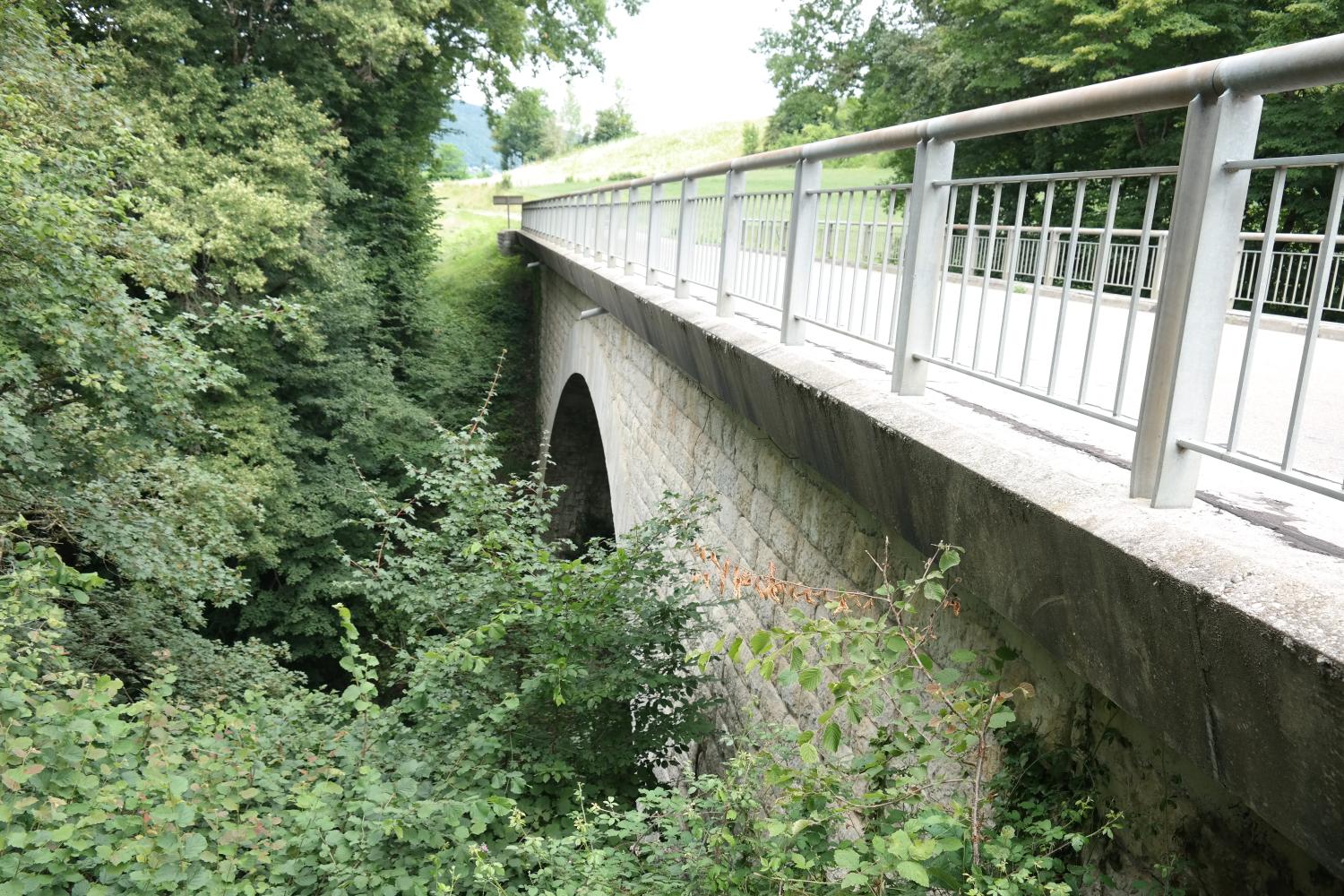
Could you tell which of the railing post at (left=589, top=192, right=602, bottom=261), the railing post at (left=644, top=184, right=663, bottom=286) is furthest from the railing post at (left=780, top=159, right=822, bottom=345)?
the railing post at (left=589, top=192, right=602, bottom=261)

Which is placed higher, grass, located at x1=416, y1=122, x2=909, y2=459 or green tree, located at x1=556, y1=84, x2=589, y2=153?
green tree, located at x1=556, y1=84, x2=589, y2=153

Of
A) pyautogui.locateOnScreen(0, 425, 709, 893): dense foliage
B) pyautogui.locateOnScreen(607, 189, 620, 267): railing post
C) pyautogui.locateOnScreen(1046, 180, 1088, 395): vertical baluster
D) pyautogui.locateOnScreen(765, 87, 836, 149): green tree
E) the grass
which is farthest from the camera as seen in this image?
pyautogui.locateOnScreen(765, 87, 836, 149): green tree

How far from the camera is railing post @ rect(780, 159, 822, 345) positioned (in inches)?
164

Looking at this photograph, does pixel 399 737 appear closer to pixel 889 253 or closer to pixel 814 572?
pixel 814 572

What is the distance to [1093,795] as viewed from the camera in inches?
86.3

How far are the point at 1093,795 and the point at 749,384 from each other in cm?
246

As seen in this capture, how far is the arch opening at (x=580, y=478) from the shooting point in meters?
16.9

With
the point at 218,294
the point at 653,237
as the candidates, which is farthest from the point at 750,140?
the point at 653,237

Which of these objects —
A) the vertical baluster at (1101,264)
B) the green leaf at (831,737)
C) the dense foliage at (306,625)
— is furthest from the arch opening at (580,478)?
the vertical baluster at (1101,264)

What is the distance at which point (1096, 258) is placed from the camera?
381 centimetres

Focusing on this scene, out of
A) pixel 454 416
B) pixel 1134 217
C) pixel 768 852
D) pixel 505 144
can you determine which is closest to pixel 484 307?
pixel 454 416

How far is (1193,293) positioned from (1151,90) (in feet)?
1.52

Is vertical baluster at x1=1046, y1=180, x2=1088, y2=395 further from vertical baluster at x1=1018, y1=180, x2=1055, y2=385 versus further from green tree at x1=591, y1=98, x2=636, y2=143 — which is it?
green tree at x1=591, y1=98, x2=636, y2=143

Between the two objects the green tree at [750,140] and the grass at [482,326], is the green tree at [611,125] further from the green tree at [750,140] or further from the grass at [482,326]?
the grass at [482,326]
